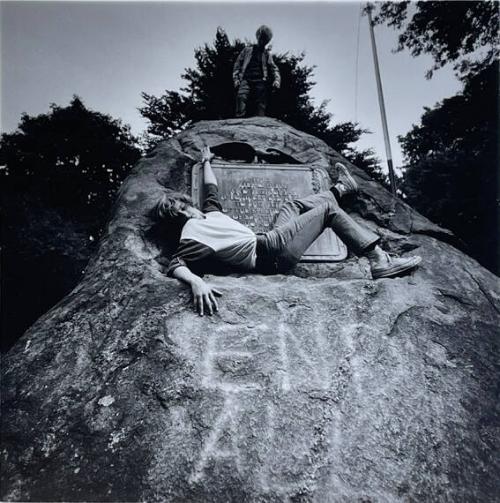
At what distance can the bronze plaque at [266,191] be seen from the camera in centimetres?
329

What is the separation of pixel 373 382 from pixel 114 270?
1.86 meters

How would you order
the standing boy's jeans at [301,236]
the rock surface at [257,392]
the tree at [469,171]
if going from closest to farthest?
the rock surface at [257,392] < the standing boy's jeans at [301,236] < the tree at [469,171]

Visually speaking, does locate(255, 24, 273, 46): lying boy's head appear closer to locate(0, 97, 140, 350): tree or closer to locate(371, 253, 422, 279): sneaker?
locate(371, 253, 422, 279): sneaker

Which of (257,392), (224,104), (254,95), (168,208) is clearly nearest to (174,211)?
(168,208)

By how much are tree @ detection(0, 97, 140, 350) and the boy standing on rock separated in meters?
5.05

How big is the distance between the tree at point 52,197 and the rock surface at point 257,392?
5.97 meters

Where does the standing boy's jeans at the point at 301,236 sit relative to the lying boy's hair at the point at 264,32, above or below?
below

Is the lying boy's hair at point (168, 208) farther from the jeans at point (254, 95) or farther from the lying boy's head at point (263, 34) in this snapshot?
the lying boy's head at point (263, 34)

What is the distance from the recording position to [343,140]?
9094mm

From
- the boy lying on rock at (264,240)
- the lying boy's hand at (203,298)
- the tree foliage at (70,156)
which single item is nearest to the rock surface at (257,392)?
the lying boy's hand at (203,298)

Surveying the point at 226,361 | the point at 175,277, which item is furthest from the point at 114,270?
the point at 226,361

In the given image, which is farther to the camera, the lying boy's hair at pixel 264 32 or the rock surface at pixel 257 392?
the lying boy's hair at pixel 264 32

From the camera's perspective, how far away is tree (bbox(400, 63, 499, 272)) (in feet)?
23.4

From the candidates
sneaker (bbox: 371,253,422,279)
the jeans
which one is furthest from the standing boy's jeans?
the jeans
